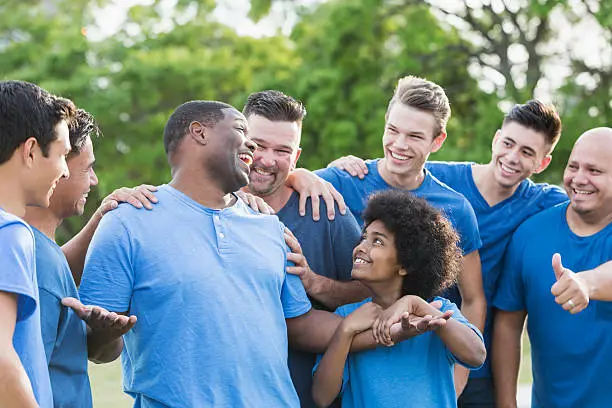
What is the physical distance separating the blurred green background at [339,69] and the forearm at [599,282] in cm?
1268

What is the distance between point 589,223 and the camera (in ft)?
15.1

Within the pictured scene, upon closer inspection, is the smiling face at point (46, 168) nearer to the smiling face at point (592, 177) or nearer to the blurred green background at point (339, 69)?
the smiling face at point (592, 177)

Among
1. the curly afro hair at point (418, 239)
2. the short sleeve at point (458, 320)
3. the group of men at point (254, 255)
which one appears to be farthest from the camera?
the curly afro hair at point (418, 239)

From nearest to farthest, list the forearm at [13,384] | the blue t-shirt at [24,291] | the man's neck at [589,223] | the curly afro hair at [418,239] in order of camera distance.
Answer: the forearm at [13,384] → the blue t-shirt at [24,291] → the curly afro hair at [418,239] → the man's neck at [589,223]

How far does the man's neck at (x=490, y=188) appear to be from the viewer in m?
4.94

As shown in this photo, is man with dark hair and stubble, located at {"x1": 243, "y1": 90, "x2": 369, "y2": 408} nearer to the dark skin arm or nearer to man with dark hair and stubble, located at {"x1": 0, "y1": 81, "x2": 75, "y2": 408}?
the dark skin arm

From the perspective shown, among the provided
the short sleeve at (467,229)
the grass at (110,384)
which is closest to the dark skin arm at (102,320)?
the short sleeve at (467,229)

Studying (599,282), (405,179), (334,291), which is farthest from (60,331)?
(599,282)

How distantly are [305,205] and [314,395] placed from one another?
2.73ft

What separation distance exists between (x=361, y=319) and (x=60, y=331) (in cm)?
119

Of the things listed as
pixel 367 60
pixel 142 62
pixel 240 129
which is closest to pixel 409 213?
pixel 240 129

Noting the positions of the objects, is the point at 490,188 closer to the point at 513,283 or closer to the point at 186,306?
the point at 513,283

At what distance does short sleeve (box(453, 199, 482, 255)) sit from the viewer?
175 inches

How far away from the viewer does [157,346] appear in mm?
3225
